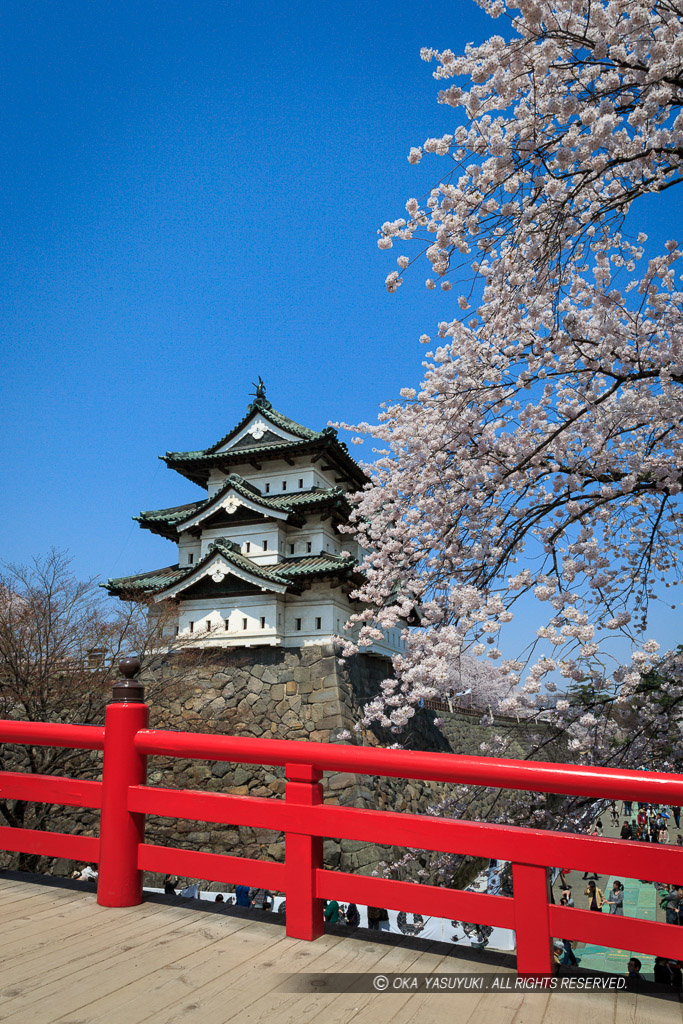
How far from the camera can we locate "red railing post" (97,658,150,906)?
11.1ft

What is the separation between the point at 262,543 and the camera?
59.5 feet

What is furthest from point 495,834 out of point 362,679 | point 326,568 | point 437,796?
point 437,796

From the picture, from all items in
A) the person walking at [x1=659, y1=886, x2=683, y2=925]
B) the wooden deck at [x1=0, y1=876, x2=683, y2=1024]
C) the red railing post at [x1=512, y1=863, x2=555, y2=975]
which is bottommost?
the person walking at [x1=659, y1=886, x2=683, y2=925]

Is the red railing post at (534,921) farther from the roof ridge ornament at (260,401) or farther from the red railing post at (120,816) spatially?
the roof ridge ornament at (260,401)

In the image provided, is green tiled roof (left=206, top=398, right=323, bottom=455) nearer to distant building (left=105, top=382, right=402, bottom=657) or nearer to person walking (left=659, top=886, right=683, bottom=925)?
distant building (left=105, top=382, right=402, bottom=657)

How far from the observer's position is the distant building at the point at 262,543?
17.0 meters

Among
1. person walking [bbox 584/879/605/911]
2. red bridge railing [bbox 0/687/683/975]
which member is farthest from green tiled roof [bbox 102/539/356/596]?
red bridge railing [bbox 0/687/683/975]

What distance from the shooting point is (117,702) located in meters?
3.65

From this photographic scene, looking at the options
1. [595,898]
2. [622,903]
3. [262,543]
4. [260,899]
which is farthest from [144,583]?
[622,903]

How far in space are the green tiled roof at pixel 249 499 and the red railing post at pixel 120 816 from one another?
13.6 meters

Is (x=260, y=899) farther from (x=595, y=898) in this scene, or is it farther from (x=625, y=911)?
(x=625, y=911)

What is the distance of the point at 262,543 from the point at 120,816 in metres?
14.8

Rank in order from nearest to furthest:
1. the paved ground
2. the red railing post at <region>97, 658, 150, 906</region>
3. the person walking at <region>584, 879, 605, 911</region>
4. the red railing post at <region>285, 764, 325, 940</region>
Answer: the red railing post at <region>285, 764, 325, 940</region> → the red railing post at <region>97, 658, 150, 906</region> → the person walking at <region>584, 879, 605, 911</region> → the paved ground

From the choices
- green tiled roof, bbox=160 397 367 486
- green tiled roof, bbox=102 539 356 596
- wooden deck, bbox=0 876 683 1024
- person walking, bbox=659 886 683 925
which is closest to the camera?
wooden deck, bbox=0 876 683 1024
